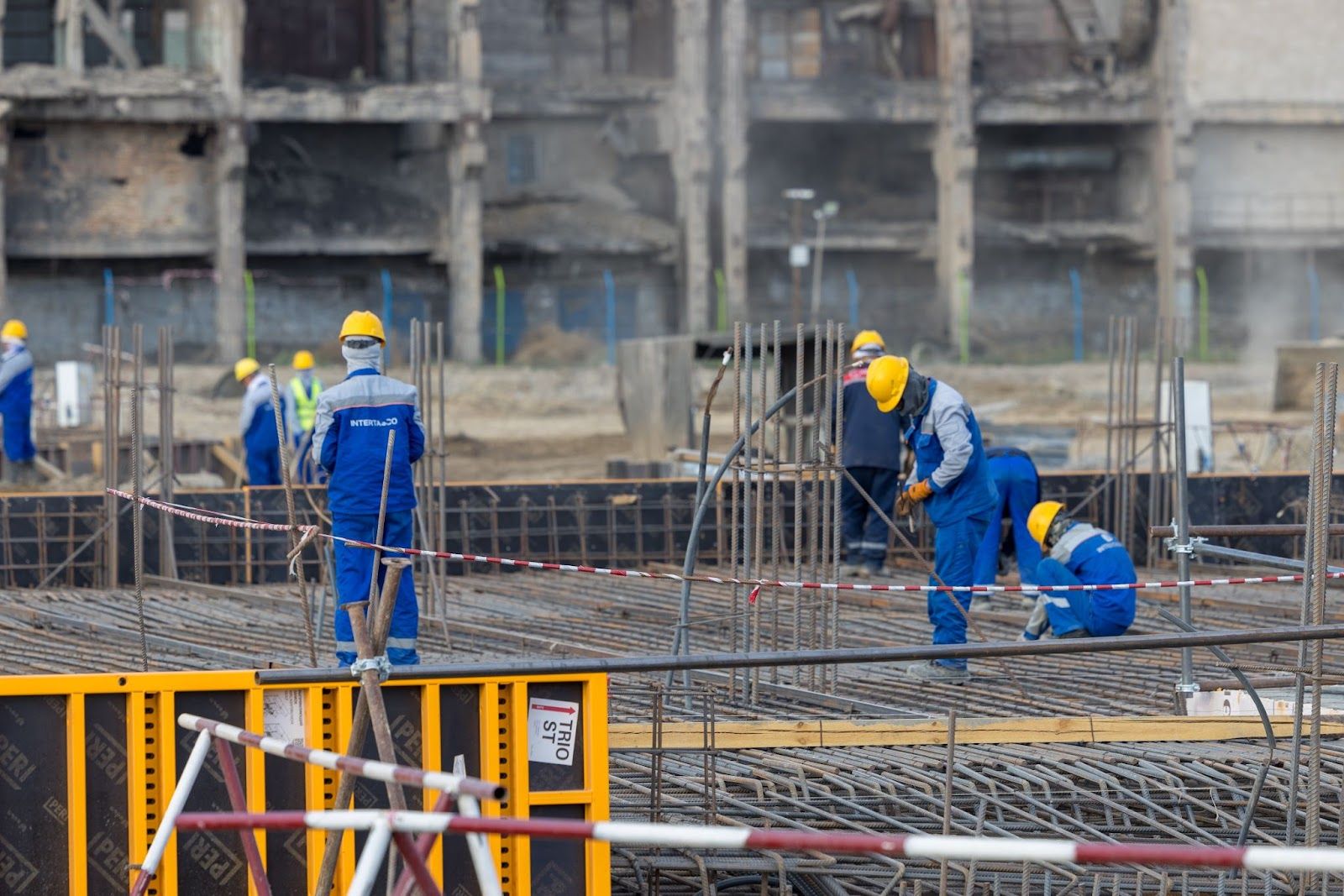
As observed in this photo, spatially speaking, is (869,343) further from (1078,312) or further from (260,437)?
(1078,312)

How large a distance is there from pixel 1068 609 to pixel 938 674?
3.58 feet

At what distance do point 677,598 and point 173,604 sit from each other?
9.83 ft

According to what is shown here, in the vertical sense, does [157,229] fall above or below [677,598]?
above

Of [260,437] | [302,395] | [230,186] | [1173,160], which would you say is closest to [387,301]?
[230,186]

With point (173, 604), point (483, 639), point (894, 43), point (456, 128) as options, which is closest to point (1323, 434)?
point (483, 639)

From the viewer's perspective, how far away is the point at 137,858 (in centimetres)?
537

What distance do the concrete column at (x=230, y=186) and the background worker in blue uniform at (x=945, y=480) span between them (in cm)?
2427

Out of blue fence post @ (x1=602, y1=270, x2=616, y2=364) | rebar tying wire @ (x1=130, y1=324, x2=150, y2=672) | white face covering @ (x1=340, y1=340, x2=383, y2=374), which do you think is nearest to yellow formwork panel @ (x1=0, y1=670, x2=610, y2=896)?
rebar tying wire @ (x1=130, y1=324, x2=150, y2=672)

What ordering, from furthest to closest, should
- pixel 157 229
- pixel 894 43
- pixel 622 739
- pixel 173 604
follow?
1. pixel 894 43
2. pixel 157 229
3. pixel 173 604
4. pixel 622 739

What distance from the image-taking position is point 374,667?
4754 mm

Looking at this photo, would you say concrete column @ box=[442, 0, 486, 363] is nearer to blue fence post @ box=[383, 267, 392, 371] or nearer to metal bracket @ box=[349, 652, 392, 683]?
blue fence post @ box=[383, 267, 392, 371]

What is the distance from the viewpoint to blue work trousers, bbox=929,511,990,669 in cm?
883

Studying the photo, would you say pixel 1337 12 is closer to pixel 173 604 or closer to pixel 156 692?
pixel 173 604

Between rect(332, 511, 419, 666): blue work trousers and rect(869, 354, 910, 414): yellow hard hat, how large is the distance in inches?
91.8
